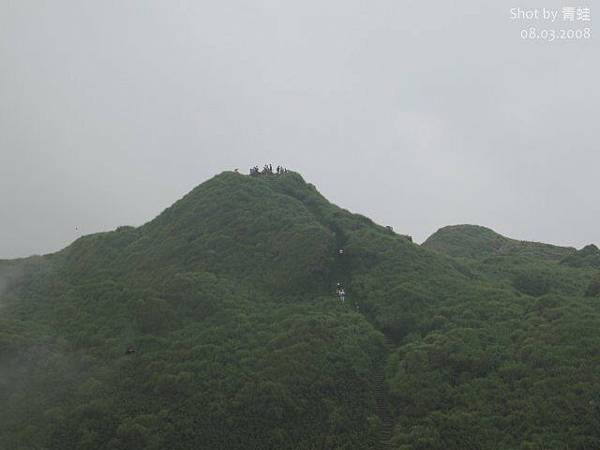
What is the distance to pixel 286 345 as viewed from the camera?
28844 millimetres

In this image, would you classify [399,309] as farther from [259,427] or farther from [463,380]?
[259,427]

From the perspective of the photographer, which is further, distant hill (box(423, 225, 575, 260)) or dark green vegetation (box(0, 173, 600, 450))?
distant hill (box(423, 225, 575, 260))

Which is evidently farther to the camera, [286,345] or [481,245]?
[481,245]

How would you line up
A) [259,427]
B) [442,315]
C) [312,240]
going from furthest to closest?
[312,240]
[442,315]
[259,427]

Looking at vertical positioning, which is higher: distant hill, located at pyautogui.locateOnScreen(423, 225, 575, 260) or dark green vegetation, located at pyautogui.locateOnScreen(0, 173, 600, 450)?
distant hill, located at pyautogui.locateOnScreen(423, 225, 575, 260)

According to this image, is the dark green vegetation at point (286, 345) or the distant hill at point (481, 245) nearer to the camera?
the dark green vegetation at point (286, 345)

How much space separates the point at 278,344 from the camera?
95.3 ft

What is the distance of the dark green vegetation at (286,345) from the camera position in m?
22.1

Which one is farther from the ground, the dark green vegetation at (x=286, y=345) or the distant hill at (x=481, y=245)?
the distant hill at (x=481, y=245)

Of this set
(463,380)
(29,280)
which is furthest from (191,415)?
(29,280)

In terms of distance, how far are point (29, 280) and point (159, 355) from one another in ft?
81.6

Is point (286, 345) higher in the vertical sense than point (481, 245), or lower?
lower

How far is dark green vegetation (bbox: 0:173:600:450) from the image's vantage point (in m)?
22.1

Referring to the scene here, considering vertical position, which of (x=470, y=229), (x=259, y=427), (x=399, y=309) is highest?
(x=470, y=229)
